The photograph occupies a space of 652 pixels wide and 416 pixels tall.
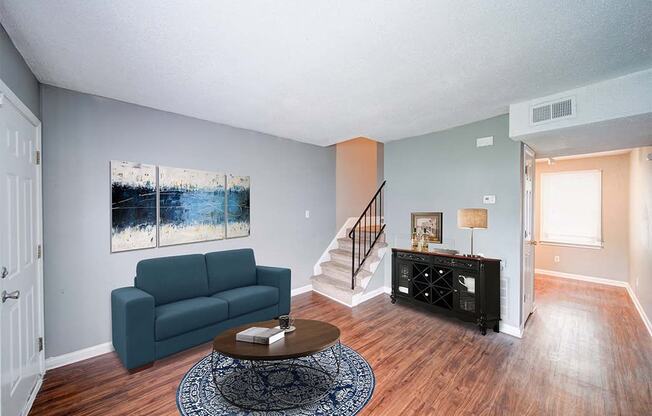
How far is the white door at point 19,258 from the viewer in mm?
1743

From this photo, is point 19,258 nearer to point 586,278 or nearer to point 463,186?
point 463,186

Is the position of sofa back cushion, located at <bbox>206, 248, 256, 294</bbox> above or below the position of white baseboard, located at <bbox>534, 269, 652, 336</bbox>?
above

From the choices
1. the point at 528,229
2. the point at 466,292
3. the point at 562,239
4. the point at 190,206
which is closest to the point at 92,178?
the point at 190,206

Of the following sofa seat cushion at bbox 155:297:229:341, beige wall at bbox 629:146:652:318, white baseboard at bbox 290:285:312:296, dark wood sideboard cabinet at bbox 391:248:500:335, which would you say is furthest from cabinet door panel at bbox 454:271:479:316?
sofa seat cushion at bbox 155:297:229:341

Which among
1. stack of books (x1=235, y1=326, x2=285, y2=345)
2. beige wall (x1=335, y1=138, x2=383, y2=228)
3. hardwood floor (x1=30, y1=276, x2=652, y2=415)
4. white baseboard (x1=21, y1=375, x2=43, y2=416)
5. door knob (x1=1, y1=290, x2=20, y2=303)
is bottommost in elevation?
hardwood floor (x1=30, y1=276, x2=652, y2=415)

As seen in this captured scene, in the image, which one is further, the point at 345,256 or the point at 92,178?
the point at 345,256

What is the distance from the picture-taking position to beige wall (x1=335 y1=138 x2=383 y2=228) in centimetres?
566

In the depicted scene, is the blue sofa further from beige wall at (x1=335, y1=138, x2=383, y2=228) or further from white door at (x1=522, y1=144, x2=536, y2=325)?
white door at (x1=522, y1=144, x2=536, y2=325)

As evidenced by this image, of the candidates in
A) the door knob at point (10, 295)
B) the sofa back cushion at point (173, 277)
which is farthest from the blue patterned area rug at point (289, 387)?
the door knob at point (10, 295)

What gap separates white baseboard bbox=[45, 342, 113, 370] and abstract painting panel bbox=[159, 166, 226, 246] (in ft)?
3.76

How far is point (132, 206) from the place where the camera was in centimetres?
308

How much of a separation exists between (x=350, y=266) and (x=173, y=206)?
113 inches

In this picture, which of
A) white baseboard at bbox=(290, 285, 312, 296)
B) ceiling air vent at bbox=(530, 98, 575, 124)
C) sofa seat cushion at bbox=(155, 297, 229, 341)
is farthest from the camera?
white baseboard at bbox=(290, 285, 312, 296)

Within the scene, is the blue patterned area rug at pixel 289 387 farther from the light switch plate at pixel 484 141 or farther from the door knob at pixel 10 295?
the light switch plate at pixel 484 141
